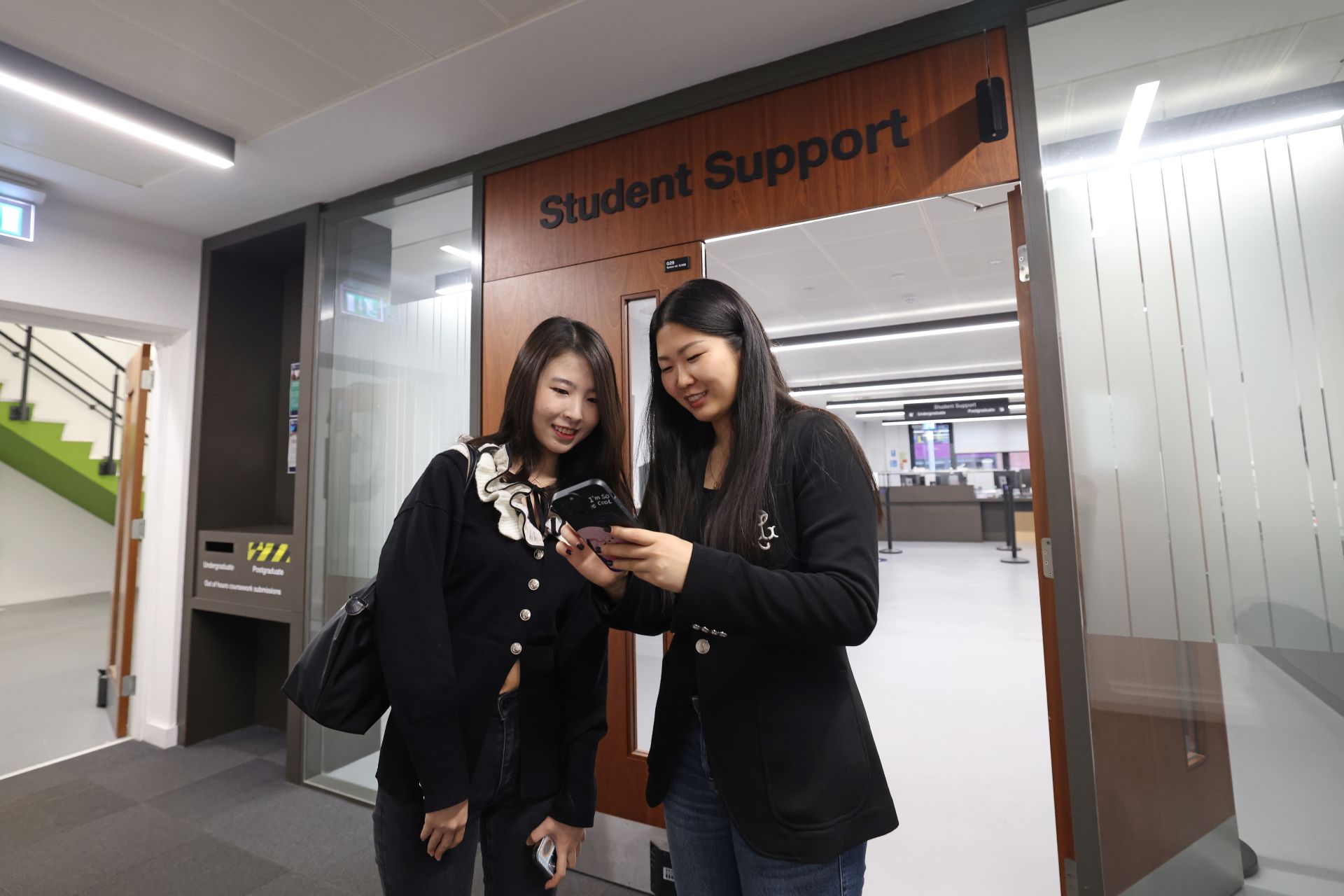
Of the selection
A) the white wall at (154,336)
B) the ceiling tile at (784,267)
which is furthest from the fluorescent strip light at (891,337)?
the white wall at (154,336)

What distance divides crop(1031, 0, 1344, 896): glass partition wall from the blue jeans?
57.8 inches

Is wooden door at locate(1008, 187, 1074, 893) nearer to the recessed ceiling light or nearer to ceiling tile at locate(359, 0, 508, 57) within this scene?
ceiling tile at locate(359, 0, 508, 57)

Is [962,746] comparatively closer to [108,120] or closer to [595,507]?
[595,507]

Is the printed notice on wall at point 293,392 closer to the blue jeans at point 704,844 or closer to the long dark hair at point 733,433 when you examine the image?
the long dark hair at point 733,433

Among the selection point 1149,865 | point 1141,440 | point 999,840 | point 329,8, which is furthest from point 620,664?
point 329,8

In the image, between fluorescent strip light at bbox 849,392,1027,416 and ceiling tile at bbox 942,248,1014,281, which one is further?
fluorescent strip light at bbox 849,392,1027,416

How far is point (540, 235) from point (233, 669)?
346cm

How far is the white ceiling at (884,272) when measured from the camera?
Result: 4.88m

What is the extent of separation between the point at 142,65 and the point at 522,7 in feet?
5.18

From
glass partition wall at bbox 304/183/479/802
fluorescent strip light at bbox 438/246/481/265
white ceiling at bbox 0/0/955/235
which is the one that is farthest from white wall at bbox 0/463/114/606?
fluorescent strip light at bbox 438/246/481/265

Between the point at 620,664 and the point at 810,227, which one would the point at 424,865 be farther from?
the point at 810,227

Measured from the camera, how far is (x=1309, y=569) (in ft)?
5.51

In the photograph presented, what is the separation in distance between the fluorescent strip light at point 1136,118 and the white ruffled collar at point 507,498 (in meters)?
2.11

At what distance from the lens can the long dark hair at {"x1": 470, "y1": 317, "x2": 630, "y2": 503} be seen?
136cm
